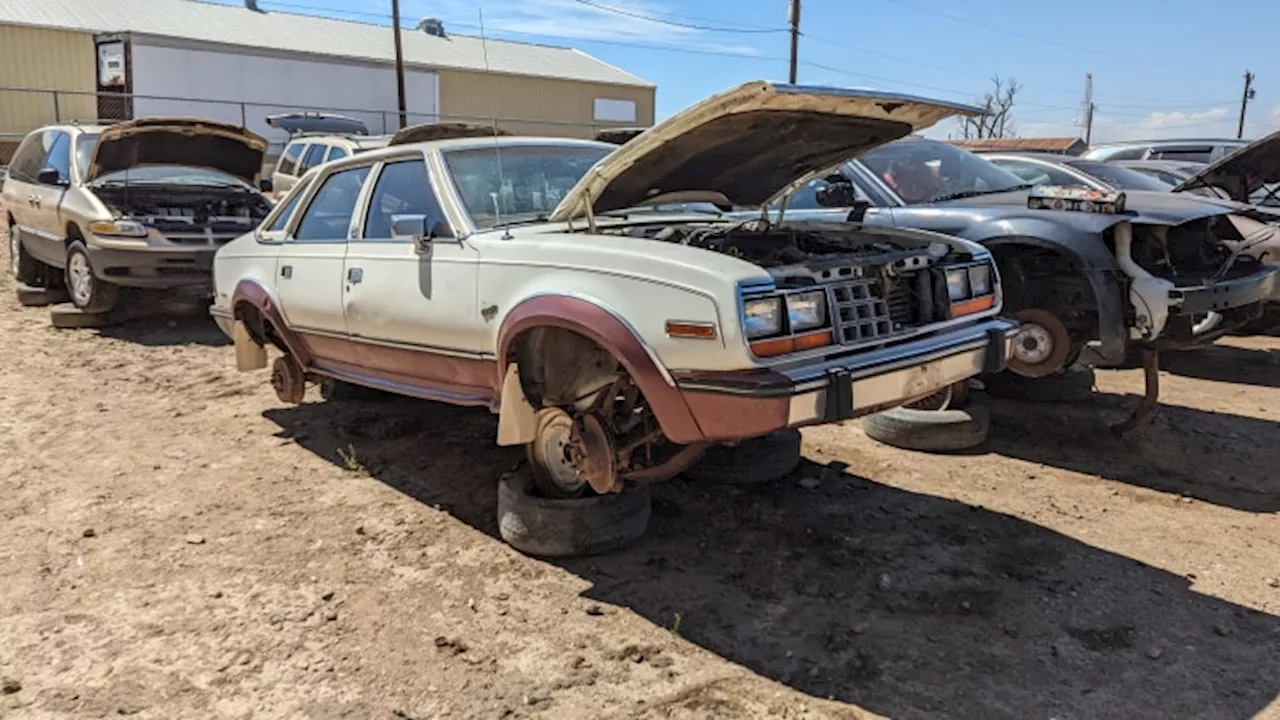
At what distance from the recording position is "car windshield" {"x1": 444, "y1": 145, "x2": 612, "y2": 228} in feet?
15.1

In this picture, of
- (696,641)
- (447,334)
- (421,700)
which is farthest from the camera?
(447,334)

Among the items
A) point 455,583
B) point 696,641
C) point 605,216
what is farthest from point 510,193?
point 696,641

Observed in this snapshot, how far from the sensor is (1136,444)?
587 centimetres

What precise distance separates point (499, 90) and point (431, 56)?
9.00ft

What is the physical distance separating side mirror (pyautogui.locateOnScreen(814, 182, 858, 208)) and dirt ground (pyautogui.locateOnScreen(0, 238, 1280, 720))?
1524mm

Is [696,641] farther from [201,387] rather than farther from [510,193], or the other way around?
[201,387]

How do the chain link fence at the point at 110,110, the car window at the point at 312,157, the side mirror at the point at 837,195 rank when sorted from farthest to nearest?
1. the chain link fence at the point at 110,110
2. the car window at the point at 312,157
3. the side mirror at the point at 837,195

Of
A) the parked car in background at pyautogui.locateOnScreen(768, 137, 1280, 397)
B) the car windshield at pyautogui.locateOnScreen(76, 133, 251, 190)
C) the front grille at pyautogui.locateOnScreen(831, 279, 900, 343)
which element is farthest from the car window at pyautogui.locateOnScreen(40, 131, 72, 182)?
the front grille at pyautogui.locateOnScreen(831, 279, 900, 343)

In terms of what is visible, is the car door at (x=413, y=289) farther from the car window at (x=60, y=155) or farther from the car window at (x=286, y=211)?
the car window at (x=60, y=155)

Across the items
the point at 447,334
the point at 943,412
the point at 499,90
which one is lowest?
the point at 943,412

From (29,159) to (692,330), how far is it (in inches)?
386

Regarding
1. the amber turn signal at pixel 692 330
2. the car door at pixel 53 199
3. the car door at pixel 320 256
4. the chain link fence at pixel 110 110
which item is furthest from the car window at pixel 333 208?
the chain link fence at pixel 110 110

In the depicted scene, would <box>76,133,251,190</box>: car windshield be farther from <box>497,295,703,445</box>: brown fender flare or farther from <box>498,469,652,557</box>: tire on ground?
<box>497,295,703,445</box>: brown fender flare

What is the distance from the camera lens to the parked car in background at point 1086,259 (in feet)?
18.0
